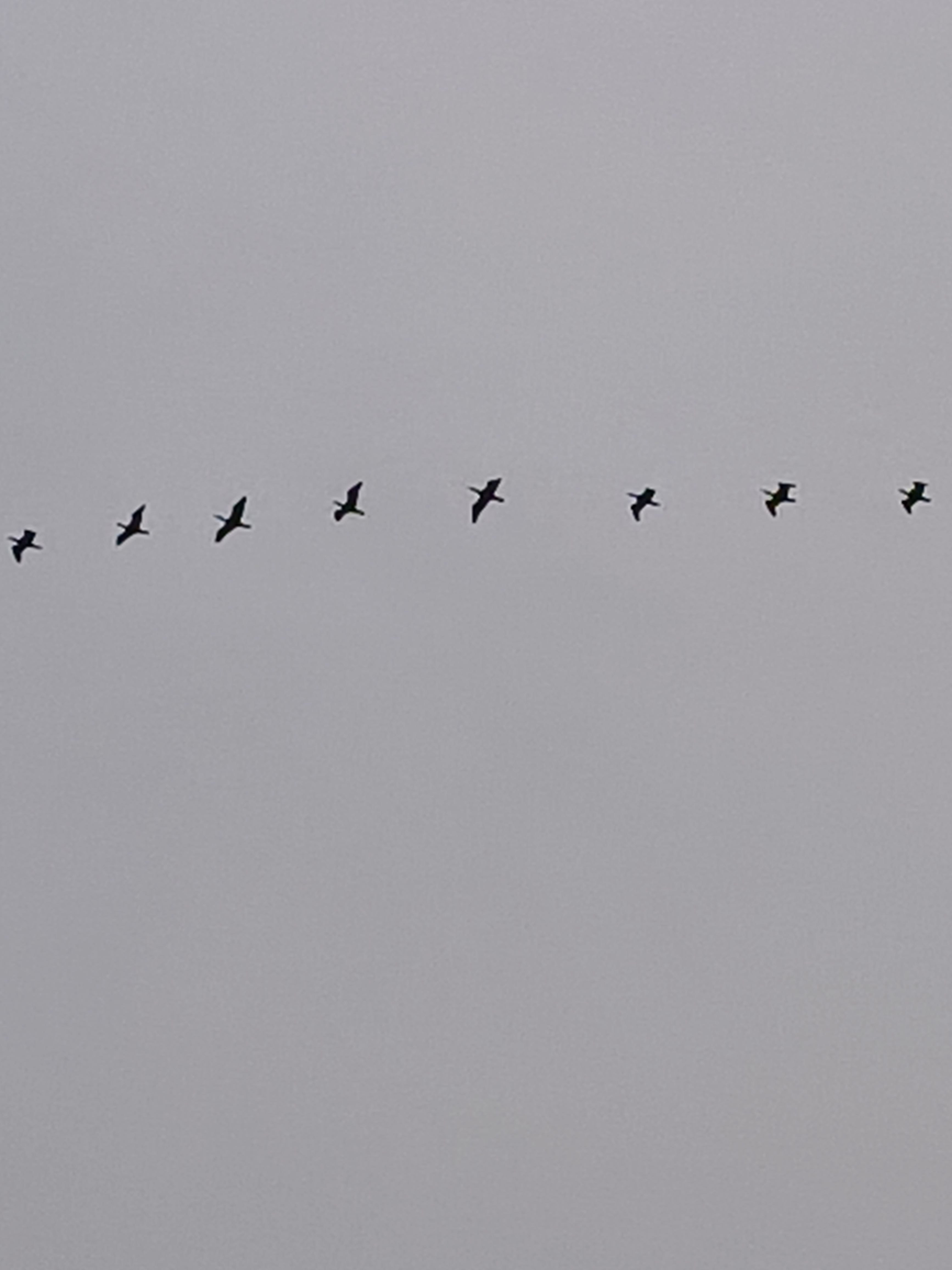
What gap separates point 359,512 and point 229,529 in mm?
7585

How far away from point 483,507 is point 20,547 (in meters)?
26.9

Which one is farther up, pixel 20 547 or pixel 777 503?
pixel 777 503

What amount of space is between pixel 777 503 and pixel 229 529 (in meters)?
31.2

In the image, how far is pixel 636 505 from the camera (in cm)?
16525

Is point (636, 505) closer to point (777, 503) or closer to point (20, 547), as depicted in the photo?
point (777, 503)

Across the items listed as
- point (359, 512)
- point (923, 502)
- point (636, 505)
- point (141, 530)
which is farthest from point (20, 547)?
point (923, 502)

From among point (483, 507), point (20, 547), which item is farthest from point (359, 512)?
point (20, 547)

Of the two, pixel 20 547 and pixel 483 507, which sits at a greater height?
pixel 483 507

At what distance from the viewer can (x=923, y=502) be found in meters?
162

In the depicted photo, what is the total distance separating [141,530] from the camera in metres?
170

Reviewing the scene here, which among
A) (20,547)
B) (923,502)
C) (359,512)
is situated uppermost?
(923,502)

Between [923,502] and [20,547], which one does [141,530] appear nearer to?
[20,547]

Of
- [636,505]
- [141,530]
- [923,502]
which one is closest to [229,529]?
[141,530]

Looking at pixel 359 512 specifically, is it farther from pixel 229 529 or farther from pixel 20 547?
pixel 20 547
